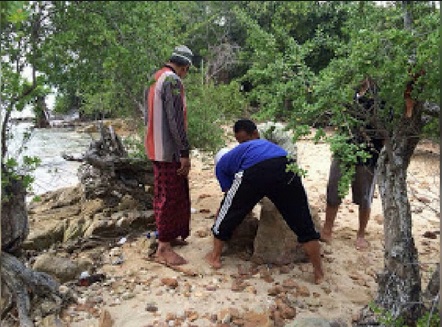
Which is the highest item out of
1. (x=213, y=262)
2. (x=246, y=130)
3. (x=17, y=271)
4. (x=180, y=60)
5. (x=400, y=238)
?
(x=180, y=60)

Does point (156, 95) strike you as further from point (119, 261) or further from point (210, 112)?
point (210, 112)

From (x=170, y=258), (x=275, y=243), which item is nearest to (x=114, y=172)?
(x=170, y=258)

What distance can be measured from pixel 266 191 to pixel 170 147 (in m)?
1.03

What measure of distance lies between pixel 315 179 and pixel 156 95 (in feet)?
16.3

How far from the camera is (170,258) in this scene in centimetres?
429

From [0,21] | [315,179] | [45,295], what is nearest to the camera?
[0,21]

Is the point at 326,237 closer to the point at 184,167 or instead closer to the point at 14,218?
the point at 184,167

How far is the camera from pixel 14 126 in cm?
395

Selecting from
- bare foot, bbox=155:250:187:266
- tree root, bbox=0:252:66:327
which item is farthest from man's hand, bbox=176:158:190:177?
tree root, bbox=0:252:66:327

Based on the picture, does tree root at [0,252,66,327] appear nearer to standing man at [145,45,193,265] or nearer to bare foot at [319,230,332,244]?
standing man at [145,45,193,265]

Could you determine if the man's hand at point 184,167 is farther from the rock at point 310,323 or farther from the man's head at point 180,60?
the rock at point 310,323

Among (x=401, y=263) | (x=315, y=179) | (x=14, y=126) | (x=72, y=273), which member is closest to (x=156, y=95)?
(x=14, y=126)

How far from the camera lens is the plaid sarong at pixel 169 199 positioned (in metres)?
4.32

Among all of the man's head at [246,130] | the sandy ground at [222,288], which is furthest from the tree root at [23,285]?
the man's head at [246,130]
